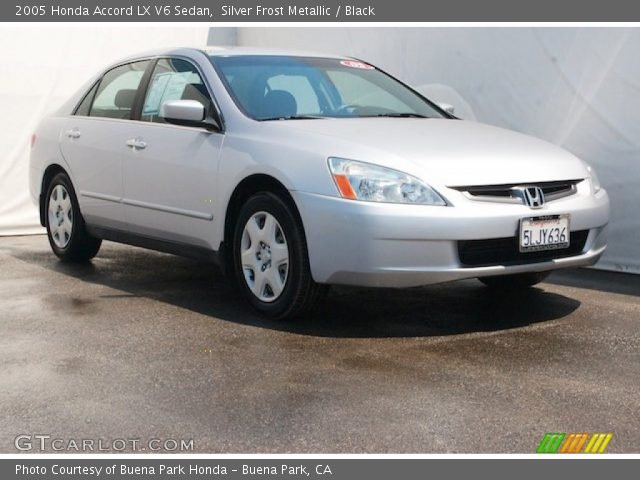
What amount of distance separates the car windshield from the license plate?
1417 millimetres

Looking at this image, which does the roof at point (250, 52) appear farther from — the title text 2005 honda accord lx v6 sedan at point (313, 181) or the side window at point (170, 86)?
the side window at point (170, 86)

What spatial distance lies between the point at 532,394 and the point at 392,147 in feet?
5.32

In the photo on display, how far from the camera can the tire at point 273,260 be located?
5555 millimetres

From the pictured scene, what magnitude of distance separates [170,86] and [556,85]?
3.25 m

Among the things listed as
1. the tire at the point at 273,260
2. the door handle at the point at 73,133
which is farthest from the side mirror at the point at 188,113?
the door handle at the point at 73,133

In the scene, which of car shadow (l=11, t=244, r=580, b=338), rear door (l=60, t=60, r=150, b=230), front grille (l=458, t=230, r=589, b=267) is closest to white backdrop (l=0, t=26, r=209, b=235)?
car shadow (l=11, t=244, r=580, b=338)

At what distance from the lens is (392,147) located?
5461 millimetres

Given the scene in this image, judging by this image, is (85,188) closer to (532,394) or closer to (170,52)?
(170,52)

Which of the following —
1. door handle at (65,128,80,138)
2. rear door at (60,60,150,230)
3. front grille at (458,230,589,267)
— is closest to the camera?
front grille at (458,230,589,267)

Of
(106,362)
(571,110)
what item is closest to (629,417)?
(106,362)

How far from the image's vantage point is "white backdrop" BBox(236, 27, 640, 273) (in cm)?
789

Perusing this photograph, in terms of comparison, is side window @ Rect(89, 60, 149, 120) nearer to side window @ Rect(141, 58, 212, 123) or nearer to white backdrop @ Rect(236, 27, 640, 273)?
side window @ Rect(141, 58, 212, 123)

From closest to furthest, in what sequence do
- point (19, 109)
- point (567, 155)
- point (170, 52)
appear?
point (567, 155)
point (170, 52)
point (19, 109)
